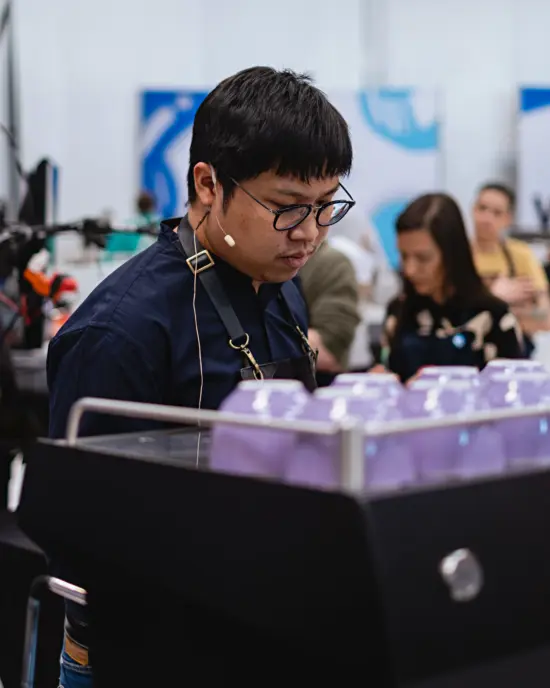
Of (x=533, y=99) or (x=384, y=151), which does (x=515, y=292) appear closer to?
(x=384, y=151)

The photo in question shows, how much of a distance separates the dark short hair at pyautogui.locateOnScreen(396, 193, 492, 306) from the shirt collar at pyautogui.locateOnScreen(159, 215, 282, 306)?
1.65 metres

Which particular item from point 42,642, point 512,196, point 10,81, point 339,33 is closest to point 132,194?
point 10,81

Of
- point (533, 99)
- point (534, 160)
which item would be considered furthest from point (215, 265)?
point (533, 99)

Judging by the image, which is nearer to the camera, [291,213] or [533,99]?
[291,213]

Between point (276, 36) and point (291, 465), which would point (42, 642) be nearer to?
point (291, 465)

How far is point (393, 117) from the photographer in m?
9.41

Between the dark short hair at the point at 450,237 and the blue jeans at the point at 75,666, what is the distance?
196 cm

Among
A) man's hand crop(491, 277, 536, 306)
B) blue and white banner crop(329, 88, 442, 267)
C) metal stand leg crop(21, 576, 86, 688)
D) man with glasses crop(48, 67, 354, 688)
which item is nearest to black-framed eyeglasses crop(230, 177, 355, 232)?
man with glasses crop(48, 67, 354, 688)

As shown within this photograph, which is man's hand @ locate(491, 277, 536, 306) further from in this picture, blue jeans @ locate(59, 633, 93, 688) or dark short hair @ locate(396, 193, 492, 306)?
blue jeans @ locate(59, 633, 93, 688)

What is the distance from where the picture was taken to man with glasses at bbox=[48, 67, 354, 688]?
59.1 inches

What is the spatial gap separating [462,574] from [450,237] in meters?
Answer: 2.41

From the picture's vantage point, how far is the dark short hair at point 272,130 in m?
1.50

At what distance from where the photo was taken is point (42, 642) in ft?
7.44

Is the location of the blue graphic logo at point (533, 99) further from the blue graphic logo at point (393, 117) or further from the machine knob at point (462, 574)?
the machine knob at point (462, 574)
